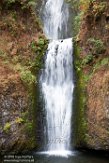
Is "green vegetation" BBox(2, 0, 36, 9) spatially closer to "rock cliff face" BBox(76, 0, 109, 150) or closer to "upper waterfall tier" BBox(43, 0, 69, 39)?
"rock cliff face" BBox(76, 0, 109, 150)

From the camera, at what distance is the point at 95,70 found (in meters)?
15.3

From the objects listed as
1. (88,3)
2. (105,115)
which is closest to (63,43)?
(88,3)

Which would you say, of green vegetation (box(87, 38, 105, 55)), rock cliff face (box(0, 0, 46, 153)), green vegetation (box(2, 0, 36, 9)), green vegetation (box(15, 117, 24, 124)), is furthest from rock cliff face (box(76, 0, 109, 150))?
green vegetation (box(2, 0, 36, 9))

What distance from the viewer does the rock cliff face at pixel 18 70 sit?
1437cm

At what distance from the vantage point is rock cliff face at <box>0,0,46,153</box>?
1437 cm

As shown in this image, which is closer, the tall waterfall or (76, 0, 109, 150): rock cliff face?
(76, 0, 109, 150): rock cliff face

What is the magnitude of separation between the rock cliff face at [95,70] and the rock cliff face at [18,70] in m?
2.19

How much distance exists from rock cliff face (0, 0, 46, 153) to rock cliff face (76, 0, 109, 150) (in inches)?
86.4

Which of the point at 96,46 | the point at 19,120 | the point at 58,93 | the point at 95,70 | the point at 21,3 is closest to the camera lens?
the point at 19,120

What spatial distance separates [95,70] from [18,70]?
341 centimetres

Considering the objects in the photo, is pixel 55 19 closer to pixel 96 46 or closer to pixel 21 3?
pixel 21 3

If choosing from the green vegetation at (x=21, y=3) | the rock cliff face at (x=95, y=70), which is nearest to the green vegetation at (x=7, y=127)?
the rock cliff face at (x=95, y=70)

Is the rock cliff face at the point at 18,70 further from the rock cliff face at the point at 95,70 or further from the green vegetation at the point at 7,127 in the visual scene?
the rock cliff face at the point at 95,70

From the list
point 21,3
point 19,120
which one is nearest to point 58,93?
point 19,120
